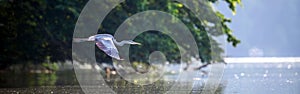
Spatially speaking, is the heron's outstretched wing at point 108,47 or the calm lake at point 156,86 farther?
the calm lake at point 156,86

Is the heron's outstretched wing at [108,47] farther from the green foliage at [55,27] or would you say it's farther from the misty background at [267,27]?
the misty background at [267,27]

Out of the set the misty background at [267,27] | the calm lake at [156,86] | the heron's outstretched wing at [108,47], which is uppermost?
the heron's outstretched wing at [108,47]

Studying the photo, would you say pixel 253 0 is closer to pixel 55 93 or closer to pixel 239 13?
pixel 239 13

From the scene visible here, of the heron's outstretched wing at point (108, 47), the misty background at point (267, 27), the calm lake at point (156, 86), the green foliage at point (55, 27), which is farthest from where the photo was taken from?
the misty background at point (267, 27)

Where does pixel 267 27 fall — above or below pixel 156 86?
below

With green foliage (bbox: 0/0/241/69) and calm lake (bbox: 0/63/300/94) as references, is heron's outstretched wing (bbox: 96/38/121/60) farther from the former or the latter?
green foliage (bbox: 0/0/241/69)

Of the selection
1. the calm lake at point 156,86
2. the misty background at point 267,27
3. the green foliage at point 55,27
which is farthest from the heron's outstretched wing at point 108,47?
the misty background at point 267,27

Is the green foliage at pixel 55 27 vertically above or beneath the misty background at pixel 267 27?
above

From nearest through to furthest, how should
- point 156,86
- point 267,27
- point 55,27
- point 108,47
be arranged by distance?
point 108,47 < point 156,86 < point 55,27 < point 267,27

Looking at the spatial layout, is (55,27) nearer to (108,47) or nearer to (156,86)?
(156,86)

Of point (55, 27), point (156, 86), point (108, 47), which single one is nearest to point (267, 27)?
point (55, 27)

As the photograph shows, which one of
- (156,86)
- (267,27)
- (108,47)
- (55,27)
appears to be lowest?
(267,27)

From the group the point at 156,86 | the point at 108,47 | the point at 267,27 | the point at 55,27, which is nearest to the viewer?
the point at 108,47

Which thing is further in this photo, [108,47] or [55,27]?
[55,27]
